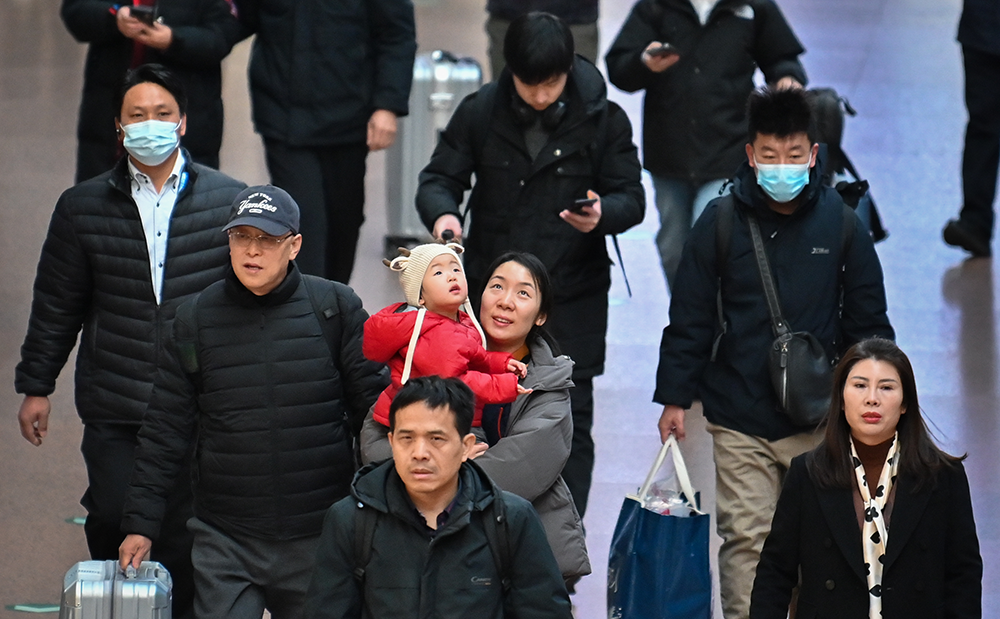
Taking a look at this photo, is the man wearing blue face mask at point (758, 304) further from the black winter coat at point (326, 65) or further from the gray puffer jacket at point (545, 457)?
the black winter coat at point (326, 65)

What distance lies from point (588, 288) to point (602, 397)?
218cm

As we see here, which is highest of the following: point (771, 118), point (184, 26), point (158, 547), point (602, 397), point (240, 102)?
point (240, 102)

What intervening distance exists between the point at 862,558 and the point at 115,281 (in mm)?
2658

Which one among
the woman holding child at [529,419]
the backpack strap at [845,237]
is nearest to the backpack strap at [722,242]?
the backpack strap at [845,237]

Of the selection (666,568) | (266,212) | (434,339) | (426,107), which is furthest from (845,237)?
(426,107)

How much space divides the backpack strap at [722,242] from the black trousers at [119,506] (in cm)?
195

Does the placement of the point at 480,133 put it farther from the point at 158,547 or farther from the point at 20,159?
the point at 20,159

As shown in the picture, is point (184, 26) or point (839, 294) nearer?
point (839, 294)

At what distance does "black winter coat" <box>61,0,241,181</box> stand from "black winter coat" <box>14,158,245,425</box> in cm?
144

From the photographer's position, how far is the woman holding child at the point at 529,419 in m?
4.81

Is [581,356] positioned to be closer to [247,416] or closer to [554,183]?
[554,183]

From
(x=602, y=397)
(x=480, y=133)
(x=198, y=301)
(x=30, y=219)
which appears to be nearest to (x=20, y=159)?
(x=30, y=219)

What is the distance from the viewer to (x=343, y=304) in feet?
16.4

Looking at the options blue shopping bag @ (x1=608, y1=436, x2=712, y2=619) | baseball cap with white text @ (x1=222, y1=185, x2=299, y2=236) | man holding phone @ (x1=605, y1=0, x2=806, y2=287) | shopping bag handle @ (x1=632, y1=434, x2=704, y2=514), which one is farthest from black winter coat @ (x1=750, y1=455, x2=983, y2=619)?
man holding phone @ (x1=605, y1=0, x2=806, y2=287)
